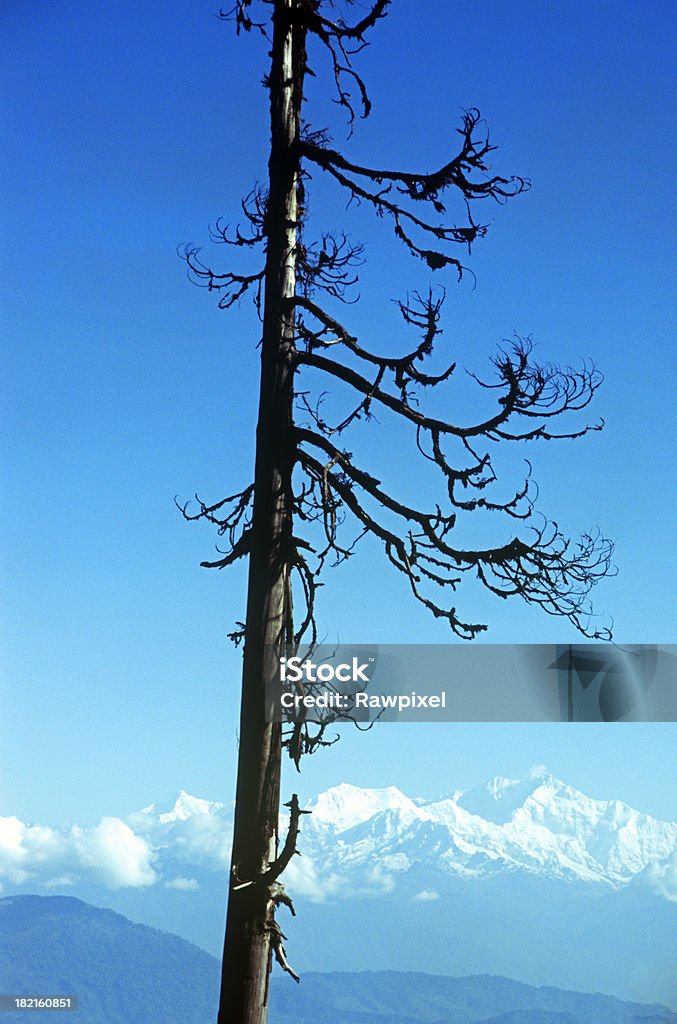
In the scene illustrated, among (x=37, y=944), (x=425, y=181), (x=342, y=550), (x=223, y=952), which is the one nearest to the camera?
(x=223, y=952)

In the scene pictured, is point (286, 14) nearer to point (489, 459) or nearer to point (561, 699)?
point (489, 459)

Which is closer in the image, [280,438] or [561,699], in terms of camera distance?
[280,438]

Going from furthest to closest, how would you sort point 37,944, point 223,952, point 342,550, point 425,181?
1. point 37,944
2. point 425,181
3. point 342,550
4. point 223,952

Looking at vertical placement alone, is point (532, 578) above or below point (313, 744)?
above

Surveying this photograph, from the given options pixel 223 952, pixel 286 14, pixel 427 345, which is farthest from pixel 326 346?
pixel 223 952

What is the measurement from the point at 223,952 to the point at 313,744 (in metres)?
1.14

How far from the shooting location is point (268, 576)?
597 centimetres

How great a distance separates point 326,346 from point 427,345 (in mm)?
583

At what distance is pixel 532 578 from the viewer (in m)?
6.04

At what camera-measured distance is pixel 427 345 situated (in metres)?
6.14

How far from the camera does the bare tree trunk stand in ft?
18.0

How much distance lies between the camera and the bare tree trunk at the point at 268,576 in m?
5.48

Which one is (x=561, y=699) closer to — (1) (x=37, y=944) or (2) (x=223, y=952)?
(2) (x=223, y=952)

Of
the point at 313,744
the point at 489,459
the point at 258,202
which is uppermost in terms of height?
the point at 258,202
